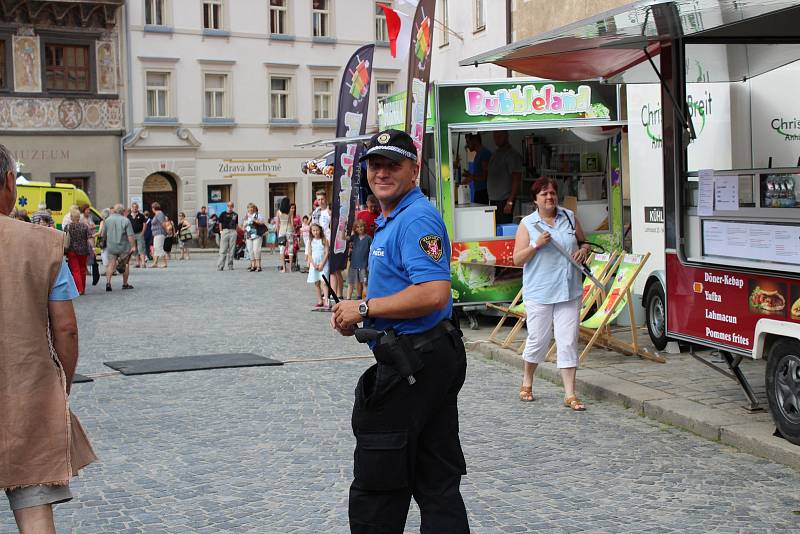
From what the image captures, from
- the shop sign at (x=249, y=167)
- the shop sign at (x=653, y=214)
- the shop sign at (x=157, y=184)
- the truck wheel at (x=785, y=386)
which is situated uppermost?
the shop sign at (x=249, y=167)

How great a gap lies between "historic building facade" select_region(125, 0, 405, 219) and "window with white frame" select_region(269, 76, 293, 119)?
5cm

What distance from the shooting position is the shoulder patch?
4.19 meters

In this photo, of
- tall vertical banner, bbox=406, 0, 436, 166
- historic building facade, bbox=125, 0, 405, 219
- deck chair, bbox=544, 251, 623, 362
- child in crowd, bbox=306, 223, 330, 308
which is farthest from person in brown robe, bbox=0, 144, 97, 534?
historic building facade, bbox=125, 0, 405, 219

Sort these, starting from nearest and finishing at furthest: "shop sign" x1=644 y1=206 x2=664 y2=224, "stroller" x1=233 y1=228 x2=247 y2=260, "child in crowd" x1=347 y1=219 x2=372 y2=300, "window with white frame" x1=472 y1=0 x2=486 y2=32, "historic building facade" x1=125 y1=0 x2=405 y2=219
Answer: "shop sign" x1=644 y1=206 x2=664 y2=224 < "child in crowd" x1=347 y1=219 x2=372 y2=300 < "window with white frame" x1=472 y1=0 x2=486 y2=32 < "stroller" x1=233 y1=228 x2=247 y2=260 < "historic building facade" x1=125 y1=0 x2=405 y2=219

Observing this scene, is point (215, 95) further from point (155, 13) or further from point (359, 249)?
point (359, 249)

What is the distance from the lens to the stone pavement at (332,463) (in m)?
5.80

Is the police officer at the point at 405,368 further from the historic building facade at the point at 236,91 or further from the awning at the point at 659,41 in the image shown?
the historic building facade at the point at 236,91

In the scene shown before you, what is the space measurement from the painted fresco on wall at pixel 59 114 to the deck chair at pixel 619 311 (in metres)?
32.9

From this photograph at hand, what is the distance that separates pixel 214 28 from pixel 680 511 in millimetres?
40507

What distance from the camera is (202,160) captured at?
43688 mm

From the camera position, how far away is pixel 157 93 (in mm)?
42562

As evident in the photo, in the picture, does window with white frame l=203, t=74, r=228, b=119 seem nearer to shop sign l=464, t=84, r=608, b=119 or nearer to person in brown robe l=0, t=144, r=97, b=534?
shop sign l=464, t=84, r=608, b=119

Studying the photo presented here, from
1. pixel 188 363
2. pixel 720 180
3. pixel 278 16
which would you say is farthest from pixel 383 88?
pixel 720 180

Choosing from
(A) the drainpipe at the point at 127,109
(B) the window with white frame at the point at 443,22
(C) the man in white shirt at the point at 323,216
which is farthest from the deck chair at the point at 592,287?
(A) the drainpipe at the point at 127,109
